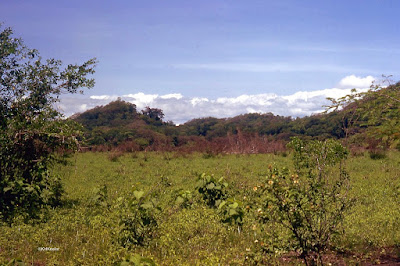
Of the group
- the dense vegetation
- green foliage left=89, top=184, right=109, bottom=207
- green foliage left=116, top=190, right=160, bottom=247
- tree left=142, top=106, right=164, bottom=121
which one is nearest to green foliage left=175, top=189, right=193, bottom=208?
the dense vegetation

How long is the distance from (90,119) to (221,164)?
71270 millimetres

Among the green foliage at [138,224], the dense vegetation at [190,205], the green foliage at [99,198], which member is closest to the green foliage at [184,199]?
the dense vegetation at [190,205]

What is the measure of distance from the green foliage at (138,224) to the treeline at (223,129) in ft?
11.0

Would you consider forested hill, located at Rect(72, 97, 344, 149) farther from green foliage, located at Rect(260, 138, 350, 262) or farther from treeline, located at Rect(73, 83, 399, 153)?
green foliage, located at Rect(260, 138, 350, 262)

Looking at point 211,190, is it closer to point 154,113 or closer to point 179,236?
point 179,236

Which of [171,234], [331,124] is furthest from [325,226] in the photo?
[331,124]

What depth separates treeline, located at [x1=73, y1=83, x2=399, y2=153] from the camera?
651 centimetres

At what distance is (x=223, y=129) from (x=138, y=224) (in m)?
75.2

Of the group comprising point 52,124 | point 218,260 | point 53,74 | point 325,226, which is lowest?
point 218,260

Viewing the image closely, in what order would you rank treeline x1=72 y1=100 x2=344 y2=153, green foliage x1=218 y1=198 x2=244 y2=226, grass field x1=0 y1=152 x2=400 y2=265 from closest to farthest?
grass field x1=0 y1=152 x2=400 y2=265 → green foliage x1=218 y1=198 x2=244 y2=226 → treeline x1=72 y1=100 x2=344 y2=153

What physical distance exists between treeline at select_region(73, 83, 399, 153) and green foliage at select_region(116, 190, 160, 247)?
336 centimetres

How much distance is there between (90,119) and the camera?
285 feet

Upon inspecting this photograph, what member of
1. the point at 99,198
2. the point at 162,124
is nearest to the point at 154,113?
the point at 162,124

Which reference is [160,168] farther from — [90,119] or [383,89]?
[90,119]
